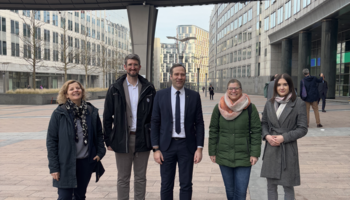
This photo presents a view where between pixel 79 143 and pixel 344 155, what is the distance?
5887mm

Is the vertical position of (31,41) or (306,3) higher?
(306,3)

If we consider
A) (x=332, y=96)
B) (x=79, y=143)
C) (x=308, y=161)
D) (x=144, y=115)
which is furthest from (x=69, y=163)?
(x=332, y=96)

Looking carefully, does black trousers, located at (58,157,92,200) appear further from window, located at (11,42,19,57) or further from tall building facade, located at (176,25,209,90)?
tall building facade, located at (176,25,209,90)

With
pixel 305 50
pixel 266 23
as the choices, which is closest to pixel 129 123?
pixel 305 50

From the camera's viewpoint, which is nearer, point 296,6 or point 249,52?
point 296,6

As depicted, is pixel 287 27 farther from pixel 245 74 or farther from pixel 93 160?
pixel 93 160

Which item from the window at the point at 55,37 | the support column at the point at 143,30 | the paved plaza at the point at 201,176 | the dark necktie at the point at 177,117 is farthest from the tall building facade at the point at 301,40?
the window at the point at 55,37

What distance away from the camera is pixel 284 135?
3324 millimetres

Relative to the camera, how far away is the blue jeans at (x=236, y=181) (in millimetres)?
3371

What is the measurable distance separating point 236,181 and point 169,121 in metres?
1.04

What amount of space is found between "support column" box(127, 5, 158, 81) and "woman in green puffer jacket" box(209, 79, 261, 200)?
1357 centimetres

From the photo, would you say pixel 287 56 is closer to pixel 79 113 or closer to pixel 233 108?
pixel 233 108

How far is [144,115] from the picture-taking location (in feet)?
12.2

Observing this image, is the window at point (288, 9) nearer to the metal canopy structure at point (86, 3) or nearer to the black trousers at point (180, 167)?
the metal canopy structure at point (86, 3)
